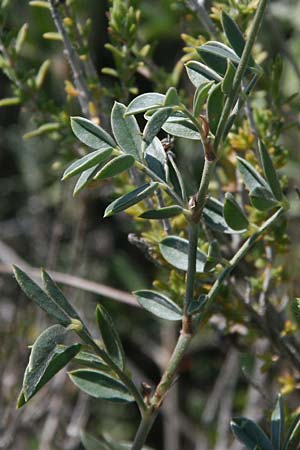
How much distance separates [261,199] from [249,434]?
0.26m

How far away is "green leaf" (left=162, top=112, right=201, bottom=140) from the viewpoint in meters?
0.77

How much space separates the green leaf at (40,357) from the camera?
2.25ft

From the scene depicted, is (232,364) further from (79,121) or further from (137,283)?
(79,121)

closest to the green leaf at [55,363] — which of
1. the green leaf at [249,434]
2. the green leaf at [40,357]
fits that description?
the green leaf at [40,357]

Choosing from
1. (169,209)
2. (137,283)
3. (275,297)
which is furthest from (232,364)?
(169,209)

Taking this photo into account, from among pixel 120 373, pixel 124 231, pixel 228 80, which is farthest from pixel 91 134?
pixel 124 231

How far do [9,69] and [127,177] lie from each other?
9.6 inches

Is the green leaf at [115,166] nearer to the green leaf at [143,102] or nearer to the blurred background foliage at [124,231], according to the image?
the green leaf at [143,102]

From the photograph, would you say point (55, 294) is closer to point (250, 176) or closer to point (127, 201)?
point (127, 201)

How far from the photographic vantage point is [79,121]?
75cm

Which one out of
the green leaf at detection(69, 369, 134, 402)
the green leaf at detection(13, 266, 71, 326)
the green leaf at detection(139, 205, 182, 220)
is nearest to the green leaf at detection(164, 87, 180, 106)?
the green leaf at detection(139, 205, 182, 220)

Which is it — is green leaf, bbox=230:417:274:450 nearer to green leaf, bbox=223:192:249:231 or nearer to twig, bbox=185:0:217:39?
green leaf, bbox=223:192:249:231

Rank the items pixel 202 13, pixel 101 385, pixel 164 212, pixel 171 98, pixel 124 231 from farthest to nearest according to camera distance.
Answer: pixel 124 231, pixel 202 13, pixel 101 385, pixel 164 212, pixel 171 98

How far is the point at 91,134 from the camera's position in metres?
0.76
